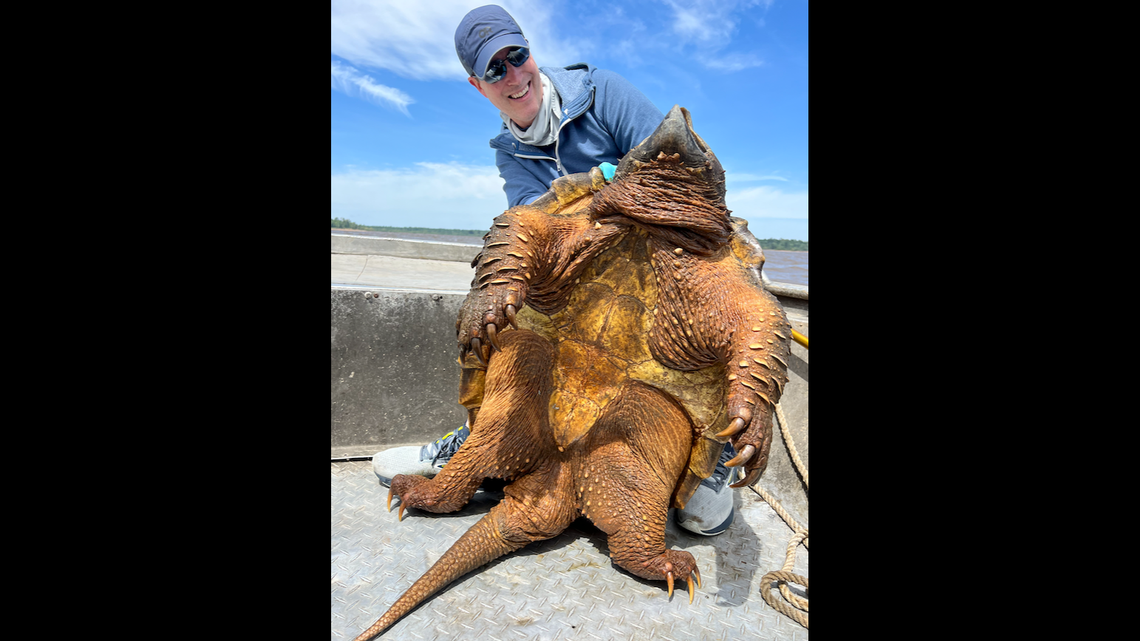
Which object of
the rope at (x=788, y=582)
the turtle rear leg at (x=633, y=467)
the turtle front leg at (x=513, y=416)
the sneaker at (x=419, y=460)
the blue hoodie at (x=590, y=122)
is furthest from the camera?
the sneaker at (x=419, y=460)

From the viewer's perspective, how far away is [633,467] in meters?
2.06

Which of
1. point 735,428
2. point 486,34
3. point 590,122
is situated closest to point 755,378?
point 735,428

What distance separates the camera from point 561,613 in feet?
5.90

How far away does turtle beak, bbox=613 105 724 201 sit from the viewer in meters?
1.74

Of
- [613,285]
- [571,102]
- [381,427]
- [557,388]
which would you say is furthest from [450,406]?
[571,102]

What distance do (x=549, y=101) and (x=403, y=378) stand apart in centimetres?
165

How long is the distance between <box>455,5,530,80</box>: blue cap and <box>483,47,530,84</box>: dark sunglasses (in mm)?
22

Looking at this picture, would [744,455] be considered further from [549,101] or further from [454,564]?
[549,101]

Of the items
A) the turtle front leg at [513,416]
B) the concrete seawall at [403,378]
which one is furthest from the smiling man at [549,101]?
the concrete seawall at [403,378]

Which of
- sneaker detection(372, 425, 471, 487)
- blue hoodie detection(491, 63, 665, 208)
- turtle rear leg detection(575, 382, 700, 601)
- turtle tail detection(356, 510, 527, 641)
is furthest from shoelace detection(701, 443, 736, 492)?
blue hoodie detection(491, 63, 665, 208)

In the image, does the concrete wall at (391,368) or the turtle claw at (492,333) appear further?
the concrete wall at (391,368)

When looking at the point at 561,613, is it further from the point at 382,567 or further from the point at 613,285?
the point at 613,285

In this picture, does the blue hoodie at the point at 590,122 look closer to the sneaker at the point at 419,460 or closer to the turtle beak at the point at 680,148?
the turtle beak at the point at 680,148

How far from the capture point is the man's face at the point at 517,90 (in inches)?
88.7
